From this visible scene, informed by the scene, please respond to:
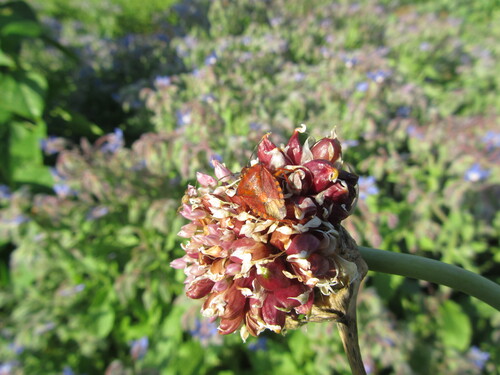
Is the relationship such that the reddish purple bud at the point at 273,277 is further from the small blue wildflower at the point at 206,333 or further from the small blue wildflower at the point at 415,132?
the small blue wildflower at the point at 415,132

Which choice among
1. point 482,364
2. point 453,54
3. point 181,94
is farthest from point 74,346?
point 453,54

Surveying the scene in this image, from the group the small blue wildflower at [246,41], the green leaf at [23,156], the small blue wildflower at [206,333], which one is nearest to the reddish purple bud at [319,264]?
the small blue wildflower at [206,333]

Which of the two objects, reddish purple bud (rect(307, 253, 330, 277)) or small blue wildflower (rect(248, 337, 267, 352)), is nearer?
reddish purple bud (rect(307, 253, 330, 277))

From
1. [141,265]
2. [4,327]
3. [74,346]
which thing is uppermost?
[141,265]

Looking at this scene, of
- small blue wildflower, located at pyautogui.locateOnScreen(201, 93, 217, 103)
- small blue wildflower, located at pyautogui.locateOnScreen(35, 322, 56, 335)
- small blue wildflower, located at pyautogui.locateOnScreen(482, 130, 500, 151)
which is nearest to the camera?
small blue wildflower, located at pyautogui.locateOnScreen(35, 322, 56, 335)

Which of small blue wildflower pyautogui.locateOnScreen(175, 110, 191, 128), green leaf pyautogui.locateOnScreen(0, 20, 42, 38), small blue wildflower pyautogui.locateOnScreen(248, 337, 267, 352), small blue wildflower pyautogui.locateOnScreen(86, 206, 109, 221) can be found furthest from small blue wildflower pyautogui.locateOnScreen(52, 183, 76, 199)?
small blue wildflower pyautogui.locateOnScreen(248, 337, 267, 352)

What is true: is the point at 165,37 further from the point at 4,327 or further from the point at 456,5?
the point at 456,5

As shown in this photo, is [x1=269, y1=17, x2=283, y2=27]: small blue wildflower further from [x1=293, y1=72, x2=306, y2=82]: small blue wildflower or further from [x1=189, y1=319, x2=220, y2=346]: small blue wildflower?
[x1=189, y1=319, x2=220, y2=346]: small blue wildflower
